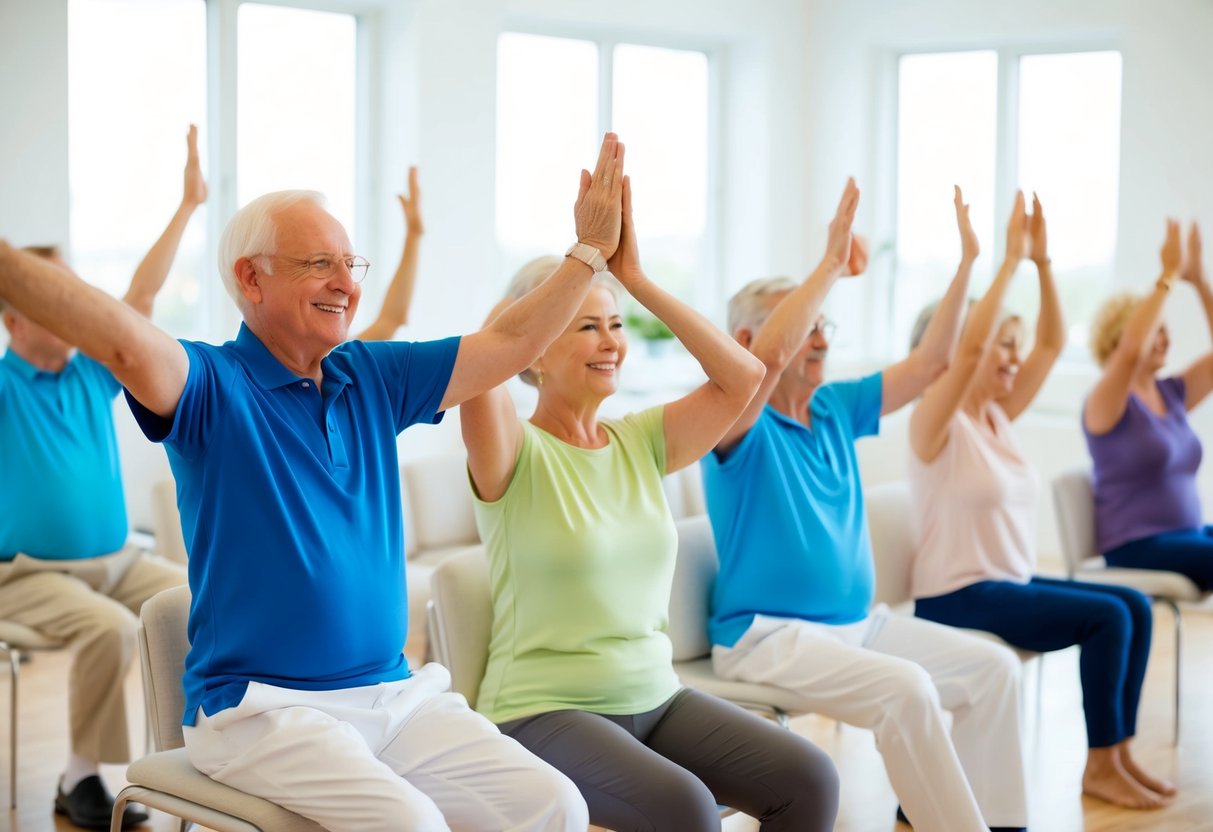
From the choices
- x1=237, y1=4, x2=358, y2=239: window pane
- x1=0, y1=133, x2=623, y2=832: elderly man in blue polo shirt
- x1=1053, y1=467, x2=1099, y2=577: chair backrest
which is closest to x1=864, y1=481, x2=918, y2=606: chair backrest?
x1=1053, y1=467, x2=1099, y2=577: chair backrest

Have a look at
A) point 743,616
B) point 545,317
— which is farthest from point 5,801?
point 545,317

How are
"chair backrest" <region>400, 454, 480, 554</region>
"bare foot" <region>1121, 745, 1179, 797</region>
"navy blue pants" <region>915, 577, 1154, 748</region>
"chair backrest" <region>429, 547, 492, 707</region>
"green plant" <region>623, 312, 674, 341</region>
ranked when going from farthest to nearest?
"green plant" <region>623, 312, 674, 341</region>, "chair backrest" <region>400, 454, 480, 554</region>, "bare foot" <region>1121, 745, 1179, 797</region>, "navy blue pants" <region>915, 577, 1154, 748</region>, "chair backrest" <region>429, 547, 492, 707</region>

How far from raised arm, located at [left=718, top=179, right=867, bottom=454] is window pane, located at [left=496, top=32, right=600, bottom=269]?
3.69 m

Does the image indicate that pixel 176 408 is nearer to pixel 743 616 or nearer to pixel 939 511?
pixel 743 616

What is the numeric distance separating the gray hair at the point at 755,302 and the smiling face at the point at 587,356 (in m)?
0.53

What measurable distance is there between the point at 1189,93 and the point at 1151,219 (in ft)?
1.79

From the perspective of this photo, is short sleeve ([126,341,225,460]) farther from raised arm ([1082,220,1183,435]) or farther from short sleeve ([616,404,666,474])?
raised arm ([1082,220,1183,435])

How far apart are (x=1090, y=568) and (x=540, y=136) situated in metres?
3.46

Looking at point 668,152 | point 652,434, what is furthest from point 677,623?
point 668,152

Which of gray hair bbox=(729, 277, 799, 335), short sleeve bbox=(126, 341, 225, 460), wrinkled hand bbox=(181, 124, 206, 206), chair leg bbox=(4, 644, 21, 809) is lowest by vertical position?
chair leg bbox=(4, 644, 21, 809)

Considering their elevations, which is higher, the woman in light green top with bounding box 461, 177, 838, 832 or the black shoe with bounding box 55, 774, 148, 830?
the woman in light green top with bounding box 461, 177, 838, 832

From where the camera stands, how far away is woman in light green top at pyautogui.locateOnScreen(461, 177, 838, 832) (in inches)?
86.7

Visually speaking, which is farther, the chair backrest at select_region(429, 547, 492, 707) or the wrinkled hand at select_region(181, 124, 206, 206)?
the wrinkled hand at select_region(181, 124, 206, 206)

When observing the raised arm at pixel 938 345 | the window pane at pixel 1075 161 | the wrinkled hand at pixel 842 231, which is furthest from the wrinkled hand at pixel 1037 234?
the window pane at pixel 1075 161
